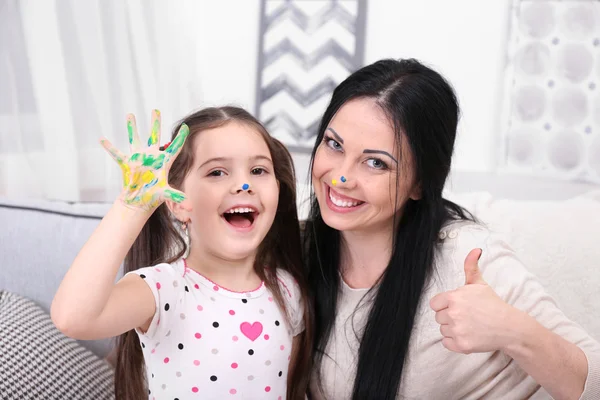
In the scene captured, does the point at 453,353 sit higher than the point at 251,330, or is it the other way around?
the point at 251,330

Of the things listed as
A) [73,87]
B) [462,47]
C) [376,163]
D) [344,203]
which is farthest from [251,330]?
[462,47]

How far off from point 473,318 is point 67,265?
115cm

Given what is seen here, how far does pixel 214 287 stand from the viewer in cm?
134

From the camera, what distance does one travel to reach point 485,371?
1.50m

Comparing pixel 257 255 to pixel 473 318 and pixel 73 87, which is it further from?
pixel 73 87

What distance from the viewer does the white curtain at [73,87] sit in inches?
84.2

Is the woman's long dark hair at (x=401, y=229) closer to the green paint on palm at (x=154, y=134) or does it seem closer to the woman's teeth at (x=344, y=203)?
the woman's teeth at (x=344, y=203)

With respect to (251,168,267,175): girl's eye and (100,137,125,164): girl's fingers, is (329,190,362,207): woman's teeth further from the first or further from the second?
(100,137,125,164): girl's fingers

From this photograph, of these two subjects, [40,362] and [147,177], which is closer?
[147,177]

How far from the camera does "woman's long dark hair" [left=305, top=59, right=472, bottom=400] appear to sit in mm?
1464

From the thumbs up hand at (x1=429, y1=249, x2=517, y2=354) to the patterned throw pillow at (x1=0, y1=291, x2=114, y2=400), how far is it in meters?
0.88

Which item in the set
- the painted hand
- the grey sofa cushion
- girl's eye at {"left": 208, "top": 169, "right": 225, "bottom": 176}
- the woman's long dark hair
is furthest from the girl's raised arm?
the grey sofa cushion

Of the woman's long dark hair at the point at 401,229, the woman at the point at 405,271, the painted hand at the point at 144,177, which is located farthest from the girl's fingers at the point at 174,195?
the woman's long dark hair at the point at 401,229

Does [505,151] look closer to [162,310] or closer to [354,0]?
[354,0]
